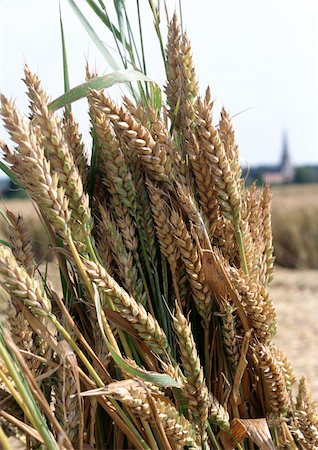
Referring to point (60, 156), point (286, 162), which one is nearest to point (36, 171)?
point (60, 156)

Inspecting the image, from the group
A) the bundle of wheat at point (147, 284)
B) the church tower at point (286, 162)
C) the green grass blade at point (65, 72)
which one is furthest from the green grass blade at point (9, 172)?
the church tower at point (286, 162)

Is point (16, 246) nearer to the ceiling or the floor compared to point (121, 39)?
nearer to the floor

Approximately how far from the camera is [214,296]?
1.18 meters

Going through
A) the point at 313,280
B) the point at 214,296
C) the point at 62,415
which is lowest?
the point at 313,280

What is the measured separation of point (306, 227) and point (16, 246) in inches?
403

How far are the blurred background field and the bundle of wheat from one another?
3.55 metres

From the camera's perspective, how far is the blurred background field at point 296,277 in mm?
5934

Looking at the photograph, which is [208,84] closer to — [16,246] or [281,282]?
[16,246]

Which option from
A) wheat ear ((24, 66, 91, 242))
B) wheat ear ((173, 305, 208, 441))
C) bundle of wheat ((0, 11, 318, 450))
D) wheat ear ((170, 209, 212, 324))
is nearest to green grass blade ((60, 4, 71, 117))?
bundle of wheat ((0, 11, 318, 450))

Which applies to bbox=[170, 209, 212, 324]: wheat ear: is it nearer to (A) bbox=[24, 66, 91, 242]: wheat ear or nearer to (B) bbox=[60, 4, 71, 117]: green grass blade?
(A) bbox=[24, 66, 91, 242]: wheat ear

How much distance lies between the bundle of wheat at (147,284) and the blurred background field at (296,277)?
3.55 m

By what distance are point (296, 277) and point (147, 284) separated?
8.74 meters

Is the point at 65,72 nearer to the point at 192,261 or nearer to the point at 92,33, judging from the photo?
the point at 92,33

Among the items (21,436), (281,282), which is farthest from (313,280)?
(21,436)
